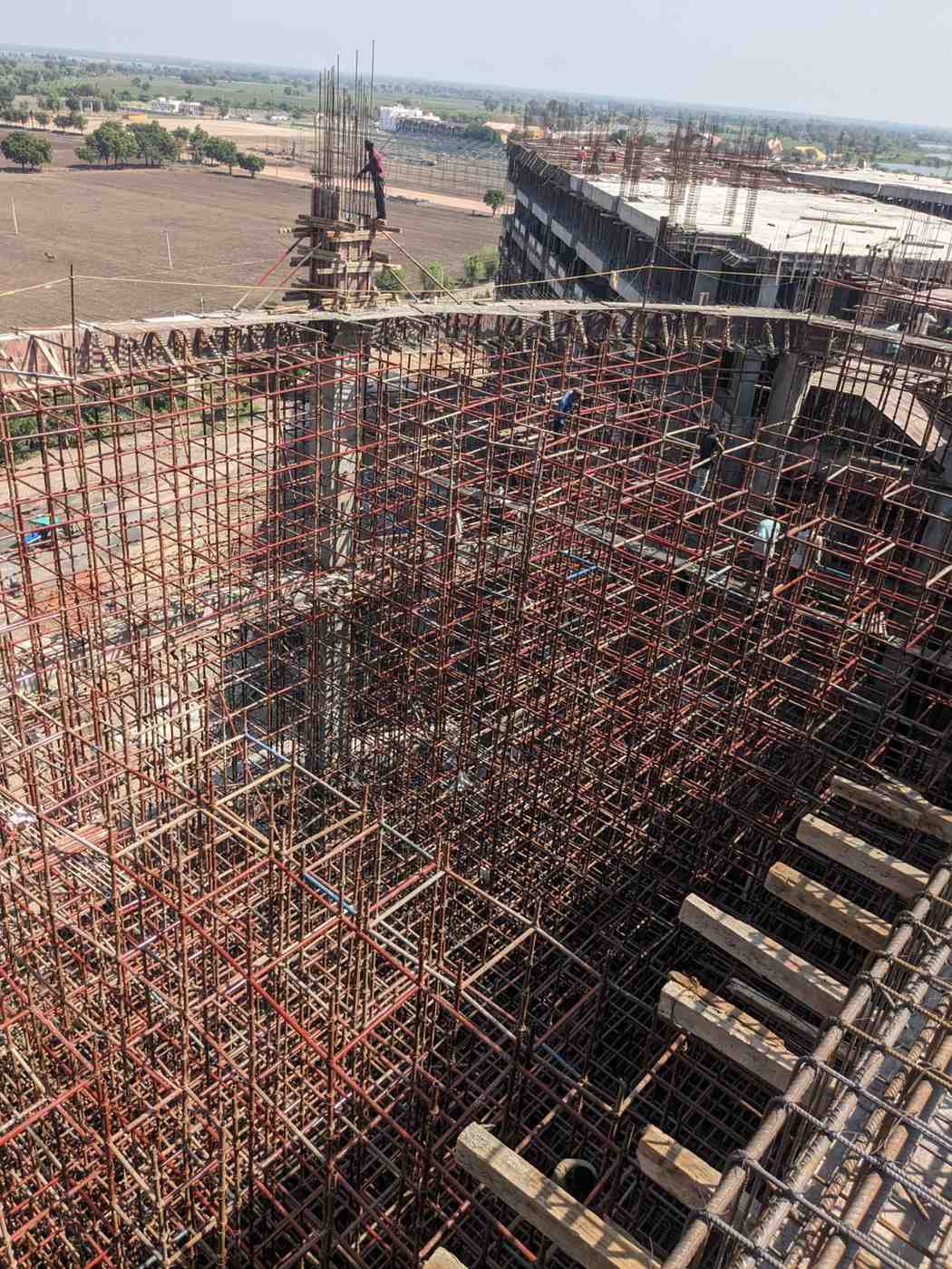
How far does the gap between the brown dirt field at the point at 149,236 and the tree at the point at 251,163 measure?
1072 millimetres

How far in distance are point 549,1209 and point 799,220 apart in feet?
116

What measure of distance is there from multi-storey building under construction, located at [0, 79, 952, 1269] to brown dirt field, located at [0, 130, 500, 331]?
99.6ft

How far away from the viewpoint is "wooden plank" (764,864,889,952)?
25.0 ft

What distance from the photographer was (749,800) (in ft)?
44.7

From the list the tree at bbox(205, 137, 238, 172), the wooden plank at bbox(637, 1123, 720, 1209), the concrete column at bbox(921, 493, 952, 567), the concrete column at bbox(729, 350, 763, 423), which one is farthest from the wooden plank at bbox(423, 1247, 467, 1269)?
the tree at bbox(205, 137, 238, 172)

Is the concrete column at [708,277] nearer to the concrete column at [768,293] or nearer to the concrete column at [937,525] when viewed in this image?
the concrete column at [768,293]

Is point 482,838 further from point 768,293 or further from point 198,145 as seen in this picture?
point 198,145

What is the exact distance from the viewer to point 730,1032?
6918 mm

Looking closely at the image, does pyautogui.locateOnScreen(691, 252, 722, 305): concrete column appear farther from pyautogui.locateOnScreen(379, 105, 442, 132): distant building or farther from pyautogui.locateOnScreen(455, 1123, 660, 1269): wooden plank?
pyautogui.locateOnScreen(379, 105, 442, 132): distant building

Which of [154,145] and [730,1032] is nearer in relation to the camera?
[730,1032]

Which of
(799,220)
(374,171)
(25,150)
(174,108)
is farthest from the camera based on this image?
(174,108)

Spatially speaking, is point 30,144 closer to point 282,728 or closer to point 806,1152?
point 282,728

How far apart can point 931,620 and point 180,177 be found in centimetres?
11148

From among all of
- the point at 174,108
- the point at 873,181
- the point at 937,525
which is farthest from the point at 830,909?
the point at 174,108
